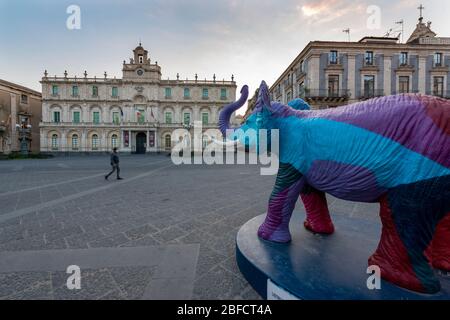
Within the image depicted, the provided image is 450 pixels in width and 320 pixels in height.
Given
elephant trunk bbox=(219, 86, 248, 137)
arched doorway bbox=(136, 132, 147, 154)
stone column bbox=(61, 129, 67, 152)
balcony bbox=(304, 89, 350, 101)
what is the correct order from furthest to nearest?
arched doorway bbox=(136, 132, 147, 154)
stone column bbox=(61, 129, 67, 152)
balcony bbox=(304, 89, 350, 101)
elephant trunk bbox=(219, 86, 248, 137)

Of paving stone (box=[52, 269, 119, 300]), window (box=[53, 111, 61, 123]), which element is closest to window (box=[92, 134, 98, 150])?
window (box=[53, 111, 61, 123])

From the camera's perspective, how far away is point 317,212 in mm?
2695

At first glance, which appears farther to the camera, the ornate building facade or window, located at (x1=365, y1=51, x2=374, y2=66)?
the ornate building facade

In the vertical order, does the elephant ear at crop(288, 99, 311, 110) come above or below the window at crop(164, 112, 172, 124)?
below

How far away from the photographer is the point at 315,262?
1.99m

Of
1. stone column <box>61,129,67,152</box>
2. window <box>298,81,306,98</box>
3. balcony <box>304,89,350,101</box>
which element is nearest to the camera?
balcony <box>304,89,350,101</box>

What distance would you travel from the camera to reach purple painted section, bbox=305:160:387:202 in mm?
1624

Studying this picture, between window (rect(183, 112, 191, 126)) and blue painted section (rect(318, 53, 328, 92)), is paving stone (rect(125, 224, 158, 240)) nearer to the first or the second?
blue painted section (rect(318, 53, 328, 92))

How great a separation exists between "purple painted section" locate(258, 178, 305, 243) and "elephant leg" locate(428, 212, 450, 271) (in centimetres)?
121

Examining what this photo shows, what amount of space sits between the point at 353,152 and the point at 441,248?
1274 millimetres

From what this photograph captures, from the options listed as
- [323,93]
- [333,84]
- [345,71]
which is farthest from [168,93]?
[345,71]
